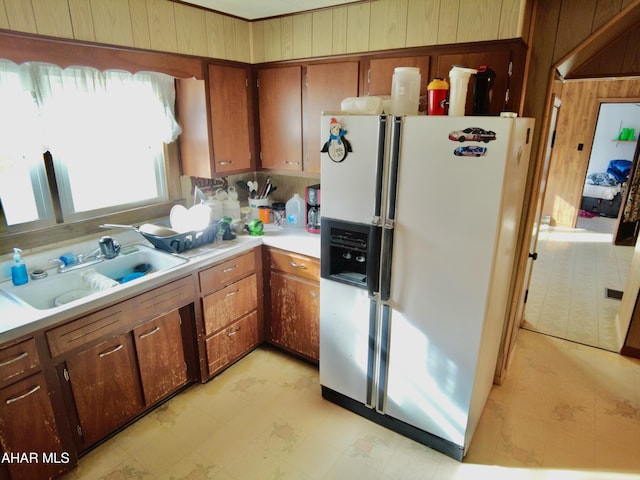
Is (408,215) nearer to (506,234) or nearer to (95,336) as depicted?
(506,234)

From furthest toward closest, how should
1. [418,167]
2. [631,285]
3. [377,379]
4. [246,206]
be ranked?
[246,206] → [631,285] → [377,379] → [418,167]

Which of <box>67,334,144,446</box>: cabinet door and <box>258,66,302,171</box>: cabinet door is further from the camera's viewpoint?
<box>258,66,302,171</box>: cabinet door

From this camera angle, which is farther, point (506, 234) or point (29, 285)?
point (29, 285)

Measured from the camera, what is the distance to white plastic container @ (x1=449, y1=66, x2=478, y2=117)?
5.82 feet

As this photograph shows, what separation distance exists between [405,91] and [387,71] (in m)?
0.44

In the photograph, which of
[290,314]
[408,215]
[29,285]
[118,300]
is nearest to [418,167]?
[408,215]

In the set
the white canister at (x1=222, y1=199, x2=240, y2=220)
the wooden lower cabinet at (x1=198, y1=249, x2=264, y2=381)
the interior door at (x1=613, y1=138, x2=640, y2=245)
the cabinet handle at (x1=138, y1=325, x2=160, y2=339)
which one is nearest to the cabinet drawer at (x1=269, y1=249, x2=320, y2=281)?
the wooden lower cabinet at (x1=198, y1=249, x2=264, y2=381)

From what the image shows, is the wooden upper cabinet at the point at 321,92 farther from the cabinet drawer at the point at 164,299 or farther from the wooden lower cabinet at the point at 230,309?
the cabinet drawer at the point at 164,299

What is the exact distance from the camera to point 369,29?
2.30 meters

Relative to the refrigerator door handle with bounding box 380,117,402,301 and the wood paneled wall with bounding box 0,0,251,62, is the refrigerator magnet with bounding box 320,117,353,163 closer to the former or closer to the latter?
the refrigerator door handle with bounding box 380,117,402,301

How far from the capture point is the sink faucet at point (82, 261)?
2184 mm

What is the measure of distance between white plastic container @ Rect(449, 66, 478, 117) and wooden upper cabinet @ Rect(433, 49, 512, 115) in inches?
7.7

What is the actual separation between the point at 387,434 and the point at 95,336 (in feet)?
5.46

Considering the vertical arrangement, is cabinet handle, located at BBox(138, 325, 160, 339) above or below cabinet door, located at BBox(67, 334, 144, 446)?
above
